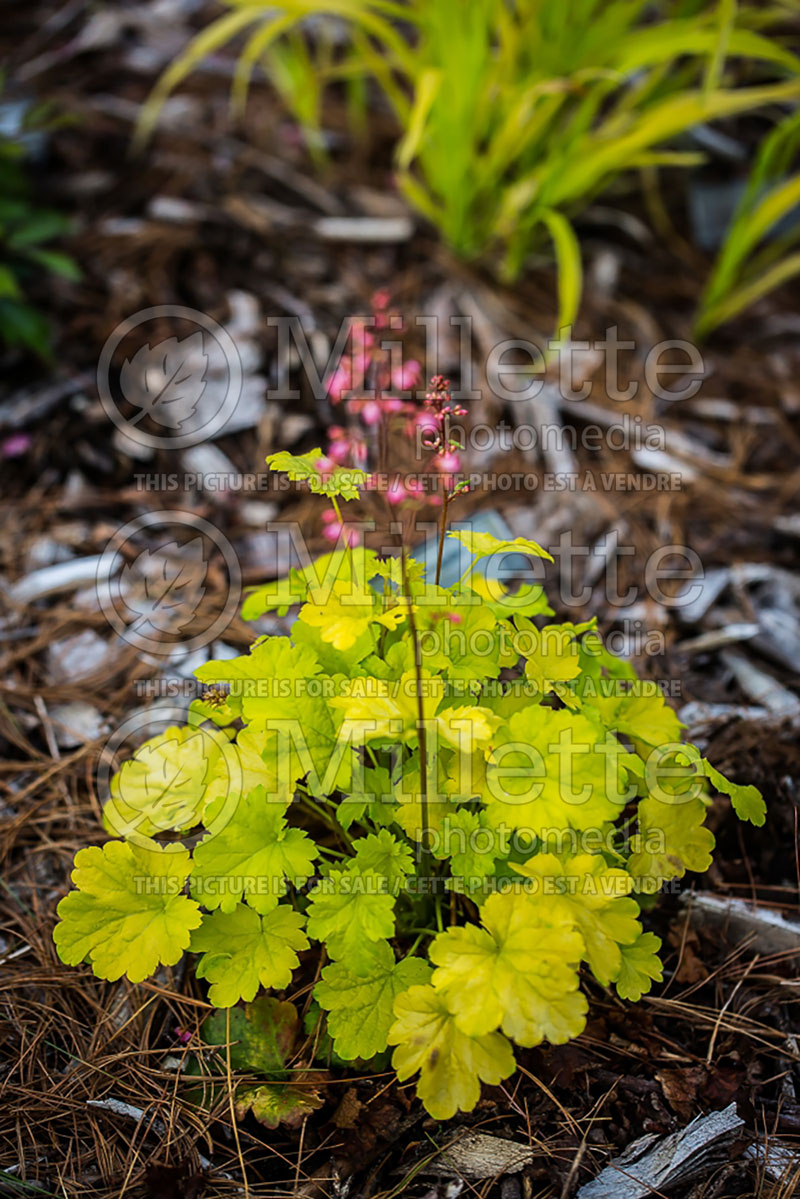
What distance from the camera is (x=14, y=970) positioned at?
132 centimetres

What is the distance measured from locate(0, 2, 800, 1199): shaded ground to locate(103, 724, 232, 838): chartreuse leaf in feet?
0.87

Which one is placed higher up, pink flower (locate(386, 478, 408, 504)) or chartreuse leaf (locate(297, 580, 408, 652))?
pink flower (locate(386, 478, 408, 504))

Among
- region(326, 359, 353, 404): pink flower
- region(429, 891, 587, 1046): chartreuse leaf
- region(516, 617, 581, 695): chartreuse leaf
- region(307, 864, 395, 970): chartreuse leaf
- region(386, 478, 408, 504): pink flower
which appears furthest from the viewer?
region(326, 359, 353, 404): pink flower

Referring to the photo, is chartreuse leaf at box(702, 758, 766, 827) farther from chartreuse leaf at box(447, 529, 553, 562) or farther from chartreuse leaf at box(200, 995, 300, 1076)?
chartreuse leaf at box(200, 995, 300, 1076)

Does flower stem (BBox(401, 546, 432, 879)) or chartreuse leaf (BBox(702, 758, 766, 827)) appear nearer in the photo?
flower stem (BBox(401, 546, 432, 879))

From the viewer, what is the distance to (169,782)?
3.97ft

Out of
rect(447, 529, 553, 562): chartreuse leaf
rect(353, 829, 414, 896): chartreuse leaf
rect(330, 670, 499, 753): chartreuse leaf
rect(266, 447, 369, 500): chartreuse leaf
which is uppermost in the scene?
rect(266, 447, 369, 500): chartreuse leaf

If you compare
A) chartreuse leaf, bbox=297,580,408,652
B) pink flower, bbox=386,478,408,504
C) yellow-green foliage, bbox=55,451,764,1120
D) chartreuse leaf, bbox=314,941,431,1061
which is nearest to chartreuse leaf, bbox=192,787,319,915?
yellow-green foliage, bbox=55,451,764,1120

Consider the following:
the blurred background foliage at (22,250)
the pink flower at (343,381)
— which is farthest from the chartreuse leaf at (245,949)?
the blurred background foliage at (22,250)

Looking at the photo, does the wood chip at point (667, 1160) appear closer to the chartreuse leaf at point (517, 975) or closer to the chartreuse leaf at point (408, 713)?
the chartreuse leaf at point (517, 975)

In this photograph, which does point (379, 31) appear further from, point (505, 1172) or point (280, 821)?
point (505, 1172)

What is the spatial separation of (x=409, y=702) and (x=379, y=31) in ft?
6.34

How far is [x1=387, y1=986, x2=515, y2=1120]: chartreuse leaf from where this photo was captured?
97 centimetres

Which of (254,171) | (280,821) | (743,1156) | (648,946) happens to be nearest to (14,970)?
(280,821)
